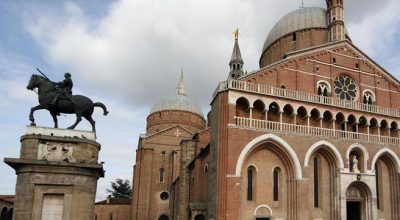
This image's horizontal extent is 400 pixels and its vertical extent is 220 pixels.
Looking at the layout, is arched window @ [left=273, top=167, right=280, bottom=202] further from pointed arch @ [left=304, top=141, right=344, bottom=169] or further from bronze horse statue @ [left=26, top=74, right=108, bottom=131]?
bronze horse statue @ [left=26, top=74, right=108, bottom=131]

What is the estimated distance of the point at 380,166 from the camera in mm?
27297

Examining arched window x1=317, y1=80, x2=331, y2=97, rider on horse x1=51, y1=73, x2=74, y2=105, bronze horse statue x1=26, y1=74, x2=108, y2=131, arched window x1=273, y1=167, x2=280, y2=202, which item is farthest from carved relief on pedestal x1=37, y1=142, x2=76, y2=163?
arched window x1=317, y1=80, x2=331, y2=97

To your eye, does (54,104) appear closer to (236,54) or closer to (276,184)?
(276,184)

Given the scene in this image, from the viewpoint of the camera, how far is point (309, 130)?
2488 centimetres

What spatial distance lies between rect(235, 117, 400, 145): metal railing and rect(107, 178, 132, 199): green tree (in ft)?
169

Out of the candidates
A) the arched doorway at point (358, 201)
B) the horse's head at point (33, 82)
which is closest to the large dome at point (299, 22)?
the arched doorway at point (358, 201)

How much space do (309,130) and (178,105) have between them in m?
29.1

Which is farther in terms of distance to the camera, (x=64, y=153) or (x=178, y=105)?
(x=178, y=105)

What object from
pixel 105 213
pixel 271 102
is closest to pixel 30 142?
pixel 271 102

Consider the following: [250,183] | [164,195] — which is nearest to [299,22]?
[250,183]

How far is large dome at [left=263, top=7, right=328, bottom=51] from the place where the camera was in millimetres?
36719

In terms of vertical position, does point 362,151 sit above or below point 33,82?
below

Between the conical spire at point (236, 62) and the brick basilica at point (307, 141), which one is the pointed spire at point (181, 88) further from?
the brick basilica at point (307, 141)

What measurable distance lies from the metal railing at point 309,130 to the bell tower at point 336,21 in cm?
881
